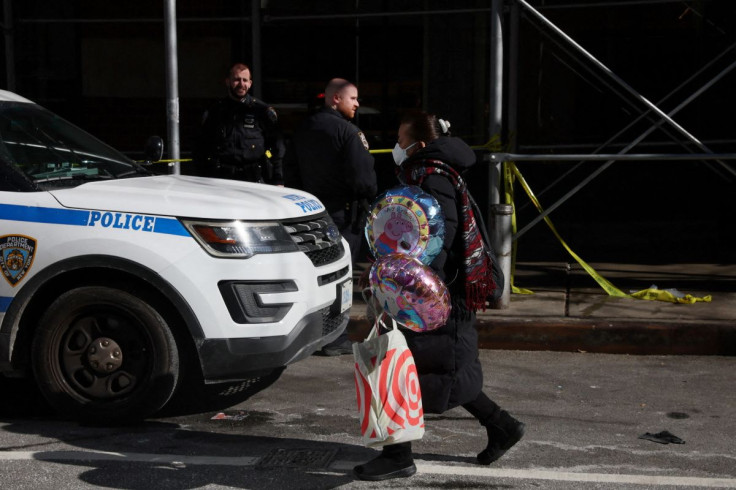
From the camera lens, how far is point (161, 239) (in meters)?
5.65

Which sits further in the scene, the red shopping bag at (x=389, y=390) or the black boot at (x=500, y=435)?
the black boot at (x=500, y=435)

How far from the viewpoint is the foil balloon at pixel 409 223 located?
4785 mm

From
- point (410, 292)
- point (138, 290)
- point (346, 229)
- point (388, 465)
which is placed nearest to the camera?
point (410, 292)

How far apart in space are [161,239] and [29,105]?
1.69 m

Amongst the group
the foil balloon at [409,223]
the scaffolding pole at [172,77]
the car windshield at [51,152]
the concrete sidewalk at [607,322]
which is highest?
the scaffolding pole at [172,77]

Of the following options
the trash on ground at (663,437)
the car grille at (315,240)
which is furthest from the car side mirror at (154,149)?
the trash on ground at (663,437)

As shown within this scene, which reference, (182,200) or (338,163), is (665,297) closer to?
(338,163)

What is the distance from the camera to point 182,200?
19.0ft

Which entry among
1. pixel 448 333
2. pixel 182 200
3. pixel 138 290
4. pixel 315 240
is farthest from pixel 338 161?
pixel 448 333

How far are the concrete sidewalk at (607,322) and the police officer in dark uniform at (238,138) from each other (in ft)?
4.37

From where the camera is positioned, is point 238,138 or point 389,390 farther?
point 238,138

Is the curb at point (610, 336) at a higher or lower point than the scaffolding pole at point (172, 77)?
lower

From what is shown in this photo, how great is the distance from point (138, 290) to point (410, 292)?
171 cm

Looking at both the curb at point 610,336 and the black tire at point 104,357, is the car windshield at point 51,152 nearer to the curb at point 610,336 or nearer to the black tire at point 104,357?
the black tire at point 104,357
